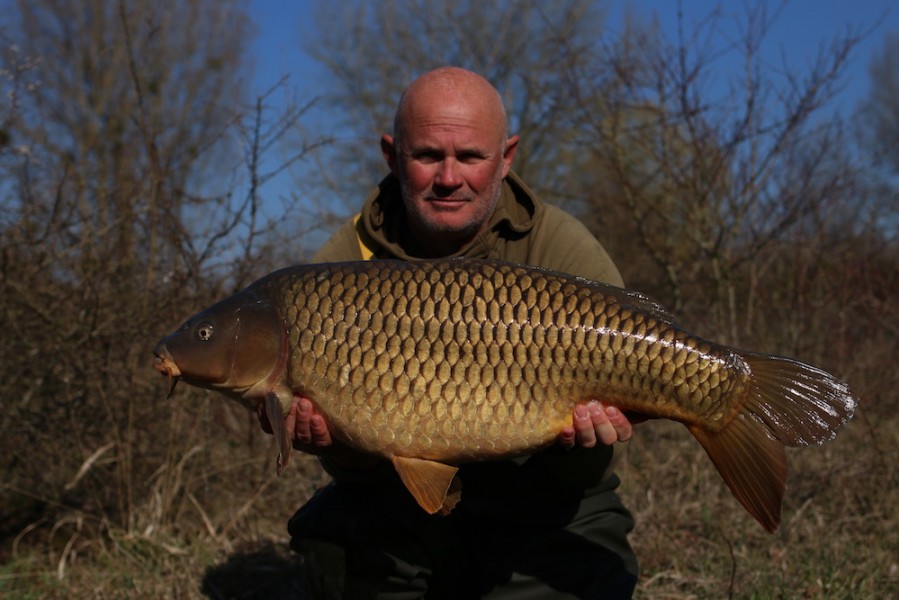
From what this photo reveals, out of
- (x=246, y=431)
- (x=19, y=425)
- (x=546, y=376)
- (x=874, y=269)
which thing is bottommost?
(x=246, y=431)

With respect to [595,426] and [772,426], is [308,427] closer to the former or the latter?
[595,426]

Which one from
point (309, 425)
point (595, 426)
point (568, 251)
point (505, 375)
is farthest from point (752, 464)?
point (309, 425)

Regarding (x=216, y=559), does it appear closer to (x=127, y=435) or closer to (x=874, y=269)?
(x=127, y=435)

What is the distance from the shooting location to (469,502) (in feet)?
7.45

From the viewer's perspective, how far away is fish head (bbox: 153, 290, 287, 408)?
1869 mm

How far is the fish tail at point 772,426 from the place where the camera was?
1753 mm

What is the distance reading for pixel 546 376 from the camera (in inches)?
70.4

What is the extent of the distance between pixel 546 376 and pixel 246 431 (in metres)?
2.72

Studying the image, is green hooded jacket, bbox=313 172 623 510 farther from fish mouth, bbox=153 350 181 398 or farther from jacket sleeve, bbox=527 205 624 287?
fish mouth, bbox=153 350 181 398

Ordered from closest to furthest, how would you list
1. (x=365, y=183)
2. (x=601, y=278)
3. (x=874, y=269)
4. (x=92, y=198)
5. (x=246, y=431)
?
1. (x=601, y=278)
2. (x=92, y=198)
3. (x=246, y=431)
4. (x=874, y=269)
5. (x=365, y=183)

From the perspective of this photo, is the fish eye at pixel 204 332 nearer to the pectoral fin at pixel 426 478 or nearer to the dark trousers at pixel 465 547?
the pectoral fin at pixel 426 478

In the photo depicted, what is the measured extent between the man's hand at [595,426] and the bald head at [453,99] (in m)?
0.81

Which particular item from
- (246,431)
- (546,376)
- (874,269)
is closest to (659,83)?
(874,269)

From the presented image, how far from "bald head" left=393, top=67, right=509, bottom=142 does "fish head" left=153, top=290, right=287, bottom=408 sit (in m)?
0.68
